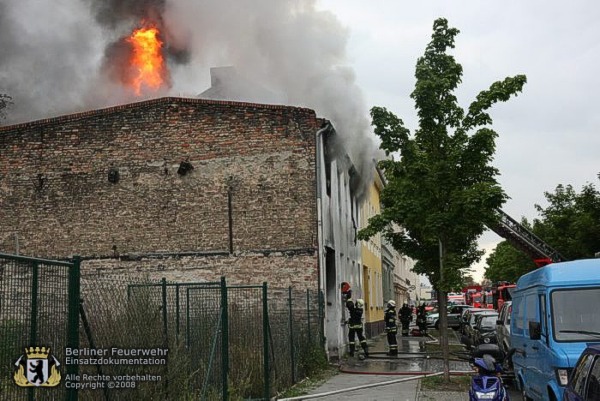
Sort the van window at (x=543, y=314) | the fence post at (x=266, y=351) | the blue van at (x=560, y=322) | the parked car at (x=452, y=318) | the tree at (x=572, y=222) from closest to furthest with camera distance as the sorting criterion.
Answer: the blue van at (x=560, y=322)
the van window at (x=543, y=314)
the fence post at (x=266, y=351)
the tree at (x=572, y=222)
the parked car at (x=452, y=318)

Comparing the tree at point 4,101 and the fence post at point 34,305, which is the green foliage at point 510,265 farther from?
the fence post at point 34,305

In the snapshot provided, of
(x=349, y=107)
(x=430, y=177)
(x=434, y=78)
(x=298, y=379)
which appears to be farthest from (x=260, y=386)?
(x=349, y=107)

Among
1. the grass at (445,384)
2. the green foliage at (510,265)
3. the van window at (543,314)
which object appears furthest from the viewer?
the green foliage at (510,265)

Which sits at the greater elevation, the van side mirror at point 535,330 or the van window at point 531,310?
the van window at point 531,310

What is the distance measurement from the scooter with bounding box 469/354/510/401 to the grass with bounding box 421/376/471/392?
5.05 metres

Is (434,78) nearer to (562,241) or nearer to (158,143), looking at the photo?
(158,143)

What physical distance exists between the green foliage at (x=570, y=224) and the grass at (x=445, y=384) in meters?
23.7

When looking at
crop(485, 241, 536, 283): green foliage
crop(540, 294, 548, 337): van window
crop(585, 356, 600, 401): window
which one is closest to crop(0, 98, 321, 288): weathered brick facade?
crop(540, 294, 548, 337): van window

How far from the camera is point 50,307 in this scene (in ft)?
16.4

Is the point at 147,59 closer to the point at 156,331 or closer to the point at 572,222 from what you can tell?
the point at 156,331

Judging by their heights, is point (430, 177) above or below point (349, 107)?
below

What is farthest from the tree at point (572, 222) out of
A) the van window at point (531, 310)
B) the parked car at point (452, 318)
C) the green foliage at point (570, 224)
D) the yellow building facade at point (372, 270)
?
the van window at point (531, 310)

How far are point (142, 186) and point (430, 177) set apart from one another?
28.4 feet
